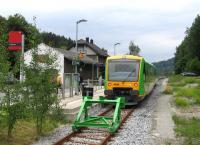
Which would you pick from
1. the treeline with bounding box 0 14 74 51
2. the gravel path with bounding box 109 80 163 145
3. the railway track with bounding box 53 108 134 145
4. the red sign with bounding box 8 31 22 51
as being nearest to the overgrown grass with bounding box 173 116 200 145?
the gravel path with bounding box 109 80 163 145

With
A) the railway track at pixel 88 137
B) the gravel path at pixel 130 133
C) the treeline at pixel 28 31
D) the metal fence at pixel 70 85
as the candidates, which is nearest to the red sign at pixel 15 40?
the treeline at pixel 28 31

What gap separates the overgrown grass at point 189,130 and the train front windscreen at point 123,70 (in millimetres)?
7210

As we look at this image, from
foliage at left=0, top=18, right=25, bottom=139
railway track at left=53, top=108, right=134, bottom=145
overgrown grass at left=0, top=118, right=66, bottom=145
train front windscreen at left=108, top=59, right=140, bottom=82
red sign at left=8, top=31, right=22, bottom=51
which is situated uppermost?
red sign at left=8, top=31, right=22, bottom=51

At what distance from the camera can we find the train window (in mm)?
25938

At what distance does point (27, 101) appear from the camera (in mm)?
13727

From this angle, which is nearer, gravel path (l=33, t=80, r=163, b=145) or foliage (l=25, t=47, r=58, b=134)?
gravel path (l=33, t=80, r=163, b=145)

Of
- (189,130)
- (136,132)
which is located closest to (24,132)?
(136,132)

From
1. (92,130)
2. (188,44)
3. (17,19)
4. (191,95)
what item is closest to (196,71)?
(188,44)

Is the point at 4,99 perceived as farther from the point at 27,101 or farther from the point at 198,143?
the point at 198,143

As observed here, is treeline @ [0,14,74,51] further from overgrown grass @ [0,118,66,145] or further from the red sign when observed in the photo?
overgrown grass @ [0,118,66,145]

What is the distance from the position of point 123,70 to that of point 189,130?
35.7ft

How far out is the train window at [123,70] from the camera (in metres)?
25.9

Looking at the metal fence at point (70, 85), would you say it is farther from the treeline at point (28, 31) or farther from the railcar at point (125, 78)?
the railcar at point (125, 78)

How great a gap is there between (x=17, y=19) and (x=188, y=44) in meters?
62.9
